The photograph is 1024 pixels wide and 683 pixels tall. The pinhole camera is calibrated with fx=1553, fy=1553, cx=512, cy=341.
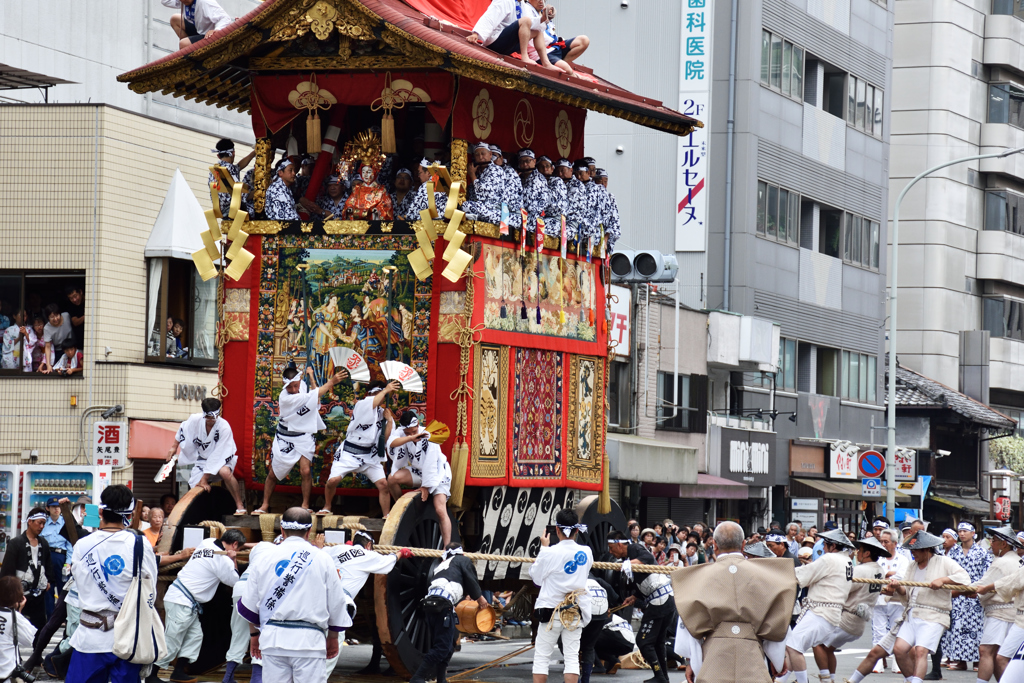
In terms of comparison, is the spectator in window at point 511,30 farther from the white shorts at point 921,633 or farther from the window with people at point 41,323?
the window with people at point 41,323

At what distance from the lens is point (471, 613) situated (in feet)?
47.2

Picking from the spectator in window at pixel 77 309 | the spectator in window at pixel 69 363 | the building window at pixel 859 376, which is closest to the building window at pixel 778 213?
the building window at pixel 859 376

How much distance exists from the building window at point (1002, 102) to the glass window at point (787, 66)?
61.4 feet

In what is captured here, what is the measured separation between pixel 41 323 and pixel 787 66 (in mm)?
25079

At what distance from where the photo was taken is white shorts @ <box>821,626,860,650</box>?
1547 cm

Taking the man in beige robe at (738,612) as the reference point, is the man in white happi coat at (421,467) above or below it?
above

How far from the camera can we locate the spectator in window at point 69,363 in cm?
2461

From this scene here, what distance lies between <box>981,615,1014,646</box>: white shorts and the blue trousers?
9293 mm

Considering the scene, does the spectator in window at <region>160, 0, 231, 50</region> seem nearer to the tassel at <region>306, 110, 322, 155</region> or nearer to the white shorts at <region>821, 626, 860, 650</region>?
the tassel at <region>306, 110, 322, 155</region>

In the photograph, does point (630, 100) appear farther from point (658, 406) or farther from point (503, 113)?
point (658, 406)

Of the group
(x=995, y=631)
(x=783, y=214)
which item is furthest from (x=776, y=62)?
(x=995, y=631)

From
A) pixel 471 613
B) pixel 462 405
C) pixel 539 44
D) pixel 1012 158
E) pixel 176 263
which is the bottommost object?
pixel 471 613

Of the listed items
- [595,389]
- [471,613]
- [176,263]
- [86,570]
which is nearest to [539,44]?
[595,389]

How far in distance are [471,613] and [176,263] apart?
12934 millimetres
